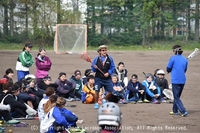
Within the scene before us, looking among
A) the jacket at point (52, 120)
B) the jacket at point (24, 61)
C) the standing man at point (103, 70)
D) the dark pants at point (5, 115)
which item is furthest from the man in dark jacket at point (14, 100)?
the jacket at point (24, 61)

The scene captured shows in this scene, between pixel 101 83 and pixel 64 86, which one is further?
pixel 64 86

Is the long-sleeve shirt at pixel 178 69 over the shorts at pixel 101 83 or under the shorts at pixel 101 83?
over

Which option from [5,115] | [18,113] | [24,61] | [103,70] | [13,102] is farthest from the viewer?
[24,61]

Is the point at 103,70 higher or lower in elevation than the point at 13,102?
higher

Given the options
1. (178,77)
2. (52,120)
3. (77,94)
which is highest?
(178,77)

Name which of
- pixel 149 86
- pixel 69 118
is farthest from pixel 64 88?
Result: pixel 69 118

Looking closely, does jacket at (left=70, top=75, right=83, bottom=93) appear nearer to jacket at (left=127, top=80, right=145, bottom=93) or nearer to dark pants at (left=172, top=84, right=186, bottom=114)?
jacket at (left=127, top=80, right=145, bottom=93)

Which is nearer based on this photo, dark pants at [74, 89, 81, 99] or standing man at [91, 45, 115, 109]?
standing man at [91, 45, 115, 109]

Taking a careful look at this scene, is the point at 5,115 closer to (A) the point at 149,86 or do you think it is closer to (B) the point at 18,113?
(B) the point at 18,113

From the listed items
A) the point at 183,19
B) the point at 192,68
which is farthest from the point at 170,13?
the point at 192,68

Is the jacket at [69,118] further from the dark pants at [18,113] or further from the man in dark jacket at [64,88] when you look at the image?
the man in dark jacket at [64,88]

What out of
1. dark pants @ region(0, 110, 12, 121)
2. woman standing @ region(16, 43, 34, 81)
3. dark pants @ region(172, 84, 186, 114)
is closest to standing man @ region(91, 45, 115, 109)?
dark pants @ region(172, 84, 186, 114)

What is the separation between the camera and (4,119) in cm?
1095

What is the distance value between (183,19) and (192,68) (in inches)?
997
